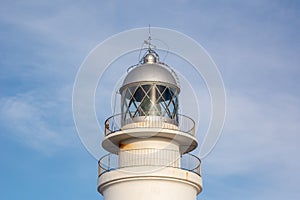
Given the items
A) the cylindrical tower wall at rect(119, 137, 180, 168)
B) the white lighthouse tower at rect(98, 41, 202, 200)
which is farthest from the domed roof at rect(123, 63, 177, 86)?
the cylindrical tower wall at rect(119, 137, 180, 168)

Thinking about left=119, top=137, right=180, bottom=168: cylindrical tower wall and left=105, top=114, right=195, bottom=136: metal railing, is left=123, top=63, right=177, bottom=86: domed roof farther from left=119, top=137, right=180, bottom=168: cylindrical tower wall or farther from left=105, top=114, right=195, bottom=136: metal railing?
left=119, top=137, right=180, bottom=168: cylindrical tower wall

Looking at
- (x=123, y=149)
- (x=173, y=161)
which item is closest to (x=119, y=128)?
(x=123, y=149)

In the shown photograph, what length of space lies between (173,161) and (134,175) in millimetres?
1315

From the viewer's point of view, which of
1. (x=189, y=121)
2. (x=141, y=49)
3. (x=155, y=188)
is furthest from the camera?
(x=141, y=49)

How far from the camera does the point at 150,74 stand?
18297 millimetres

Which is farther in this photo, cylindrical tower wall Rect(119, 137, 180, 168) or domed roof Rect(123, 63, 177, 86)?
domed roof Rect(123, 63, 177, 86)

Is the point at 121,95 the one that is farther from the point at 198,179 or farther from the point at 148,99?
the point at 198,179

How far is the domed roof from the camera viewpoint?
719 inches

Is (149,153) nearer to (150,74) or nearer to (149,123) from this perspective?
(149,123)

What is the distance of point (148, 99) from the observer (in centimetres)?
1820

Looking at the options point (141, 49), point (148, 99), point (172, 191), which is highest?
point (141, 49)

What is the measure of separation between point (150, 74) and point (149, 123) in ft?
4.68

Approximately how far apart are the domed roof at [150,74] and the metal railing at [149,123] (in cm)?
105

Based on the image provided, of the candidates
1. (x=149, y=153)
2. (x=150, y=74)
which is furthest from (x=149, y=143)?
(x=150, y=74)
